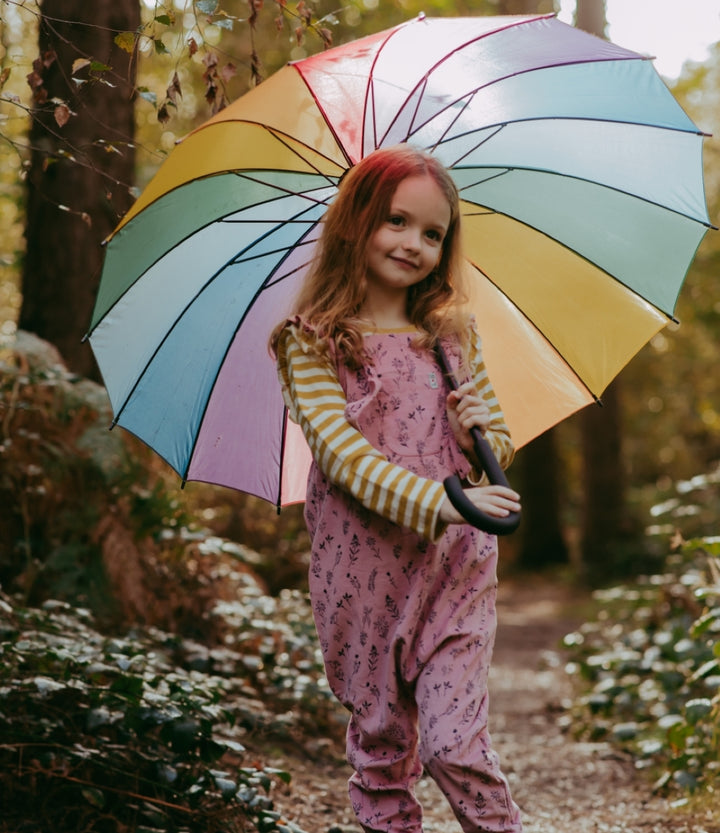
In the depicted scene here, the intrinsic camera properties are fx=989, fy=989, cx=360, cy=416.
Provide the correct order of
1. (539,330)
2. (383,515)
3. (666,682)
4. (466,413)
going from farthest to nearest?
(666,682)
(539,330)
(466,413)
(383,515)

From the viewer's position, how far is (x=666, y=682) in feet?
17.0

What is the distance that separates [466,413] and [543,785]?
110 inches

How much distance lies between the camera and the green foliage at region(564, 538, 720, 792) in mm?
4070

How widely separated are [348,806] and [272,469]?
5.29 feet

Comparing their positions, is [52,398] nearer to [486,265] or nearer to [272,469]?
[272,469]

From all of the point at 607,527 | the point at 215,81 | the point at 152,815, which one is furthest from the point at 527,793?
the point at 607,527

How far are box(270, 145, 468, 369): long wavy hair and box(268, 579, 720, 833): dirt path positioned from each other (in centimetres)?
179

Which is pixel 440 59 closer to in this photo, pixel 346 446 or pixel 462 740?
pixel 346 446

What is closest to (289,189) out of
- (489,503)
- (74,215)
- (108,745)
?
(489,503)

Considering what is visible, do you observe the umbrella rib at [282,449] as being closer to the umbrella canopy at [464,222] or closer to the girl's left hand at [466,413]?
the umbrella canopy at [464,222]

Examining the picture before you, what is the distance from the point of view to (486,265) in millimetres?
3254

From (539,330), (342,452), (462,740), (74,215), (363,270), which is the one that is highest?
(74,215)

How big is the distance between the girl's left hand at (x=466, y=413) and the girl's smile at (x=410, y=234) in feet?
1.16

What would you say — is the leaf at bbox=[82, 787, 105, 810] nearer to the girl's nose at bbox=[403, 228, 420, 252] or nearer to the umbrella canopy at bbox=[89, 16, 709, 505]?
the umbrella canopy at bbox=[89, 16, 709, 505]
